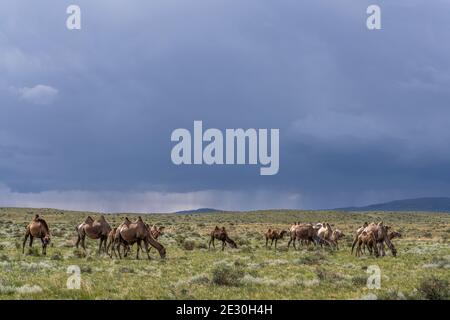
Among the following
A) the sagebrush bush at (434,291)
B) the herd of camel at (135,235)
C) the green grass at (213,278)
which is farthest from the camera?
the herd of camel at (135,235)

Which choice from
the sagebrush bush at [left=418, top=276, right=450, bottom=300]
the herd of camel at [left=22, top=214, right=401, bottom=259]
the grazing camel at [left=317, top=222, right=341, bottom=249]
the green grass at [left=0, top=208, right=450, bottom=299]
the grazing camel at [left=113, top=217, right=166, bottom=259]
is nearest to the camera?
the sagebrush bush at [left=418, top=276, right=450, bottom=300]

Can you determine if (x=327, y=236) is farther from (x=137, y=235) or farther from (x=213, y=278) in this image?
(x=213, y=278)

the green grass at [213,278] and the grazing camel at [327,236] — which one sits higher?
the grazing camel at [327,236]

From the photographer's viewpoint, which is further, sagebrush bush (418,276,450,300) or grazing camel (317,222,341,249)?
grazing camel (317,222,341,249)

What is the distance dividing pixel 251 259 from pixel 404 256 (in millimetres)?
9201

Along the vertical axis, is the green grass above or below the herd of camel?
below

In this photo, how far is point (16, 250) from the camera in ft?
109

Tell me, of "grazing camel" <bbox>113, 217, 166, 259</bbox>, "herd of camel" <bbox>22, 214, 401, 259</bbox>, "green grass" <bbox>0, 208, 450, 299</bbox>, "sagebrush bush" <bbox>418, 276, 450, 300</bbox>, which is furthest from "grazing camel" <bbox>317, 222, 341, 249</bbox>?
"sagebrush bush" <bbox>418, 276, 450, 300</bbox>

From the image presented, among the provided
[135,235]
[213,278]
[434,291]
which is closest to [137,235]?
[135,235]

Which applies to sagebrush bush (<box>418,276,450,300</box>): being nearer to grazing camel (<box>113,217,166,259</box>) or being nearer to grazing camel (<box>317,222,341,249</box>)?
grazing camel (<box>113,217,166,259</box>)

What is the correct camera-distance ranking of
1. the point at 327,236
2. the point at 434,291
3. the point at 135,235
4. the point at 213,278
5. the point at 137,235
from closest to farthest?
the point at 434,291
the point at 213,278
the point at 137,235
the point at 135,235
the point at 327,236

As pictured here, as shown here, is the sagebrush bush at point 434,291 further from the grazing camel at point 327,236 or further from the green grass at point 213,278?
the grazing camel at point 327,236

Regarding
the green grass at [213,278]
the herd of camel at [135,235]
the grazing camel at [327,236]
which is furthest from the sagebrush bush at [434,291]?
the grazing camel at [327,236]
